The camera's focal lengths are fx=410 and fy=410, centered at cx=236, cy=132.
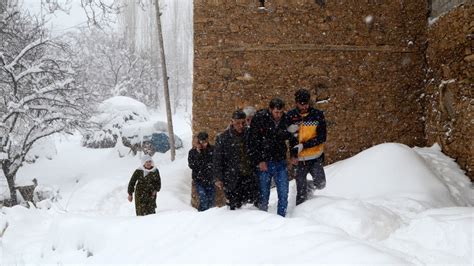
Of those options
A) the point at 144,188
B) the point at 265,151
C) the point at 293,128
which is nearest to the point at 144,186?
the point at 144,188

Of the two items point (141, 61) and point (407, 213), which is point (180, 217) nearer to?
point (407, 213)

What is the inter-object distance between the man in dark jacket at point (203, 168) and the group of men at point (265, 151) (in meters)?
1.36

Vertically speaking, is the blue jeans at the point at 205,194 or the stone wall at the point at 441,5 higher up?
the stone wall at the point at 441,5

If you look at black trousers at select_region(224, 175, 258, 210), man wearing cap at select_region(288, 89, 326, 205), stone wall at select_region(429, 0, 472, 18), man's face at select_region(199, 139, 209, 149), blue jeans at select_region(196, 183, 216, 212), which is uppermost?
stone wall at select_region(429, 0, 472, 18)

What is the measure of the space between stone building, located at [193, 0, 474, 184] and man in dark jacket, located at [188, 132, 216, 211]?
5.67ft

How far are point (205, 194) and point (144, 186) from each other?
93 cm

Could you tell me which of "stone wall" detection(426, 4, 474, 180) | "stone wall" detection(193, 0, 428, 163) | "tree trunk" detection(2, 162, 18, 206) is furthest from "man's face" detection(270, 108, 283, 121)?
"tree trunk" detection(2, 162, 18, 206)

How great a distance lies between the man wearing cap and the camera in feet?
15.4

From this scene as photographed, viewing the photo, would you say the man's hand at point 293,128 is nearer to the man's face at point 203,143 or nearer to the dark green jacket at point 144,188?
the man's face at point 203,143

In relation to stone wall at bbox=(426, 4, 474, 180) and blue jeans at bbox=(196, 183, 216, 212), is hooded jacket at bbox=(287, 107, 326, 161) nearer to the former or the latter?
blue jeans at bbox=(196, 183, 216, 212)

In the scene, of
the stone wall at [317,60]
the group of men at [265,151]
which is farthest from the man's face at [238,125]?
the stone wall at [317,60]

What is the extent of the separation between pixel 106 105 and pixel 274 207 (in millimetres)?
18823

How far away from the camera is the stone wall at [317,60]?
766 cm

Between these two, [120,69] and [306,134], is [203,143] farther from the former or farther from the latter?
[120,69]
